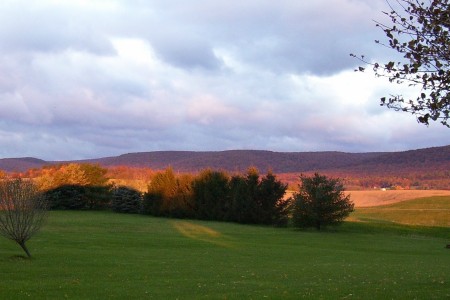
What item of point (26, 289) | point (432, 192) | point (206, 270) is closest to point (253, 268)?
point (206, 270)

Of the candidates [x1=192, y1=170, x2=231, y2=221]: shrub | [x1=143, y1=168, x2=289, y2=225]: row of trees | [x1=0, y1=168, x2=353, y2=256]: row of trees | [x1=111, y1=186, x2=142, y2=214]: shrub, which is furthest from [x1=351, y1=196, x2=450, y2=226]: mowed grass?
[x1=111, y1=186, x2=142, y2=214]: shrub

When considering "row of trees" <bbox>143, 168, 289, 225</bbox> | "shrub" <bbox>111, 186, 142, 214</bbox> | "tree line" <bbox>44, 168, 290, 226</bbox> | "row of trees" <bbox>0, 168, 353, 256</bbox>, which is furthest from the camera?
"shrub" <bbox>111, 186, 142, 214</bbox>

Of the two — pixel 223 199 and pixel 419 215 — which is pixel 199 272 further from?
pixel 419 215

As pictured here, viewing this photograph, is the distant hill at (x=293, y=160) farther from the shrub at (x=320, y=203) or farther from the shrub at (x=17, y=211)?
the shrub at (x=17, y=211)

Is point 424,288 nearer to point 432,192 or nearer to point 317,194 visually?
point 317,194

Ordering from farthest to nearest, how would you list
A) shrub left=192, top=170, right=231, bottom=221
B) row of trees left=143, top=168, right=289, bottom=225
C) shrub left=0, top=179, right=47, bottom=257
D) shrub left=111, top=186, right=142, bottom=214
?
shrub left=111, top=186, right=142, bottom=214 → shrub left=192, top=170, right=231, bottom=221 → row of trees left=143, top=168, right=289, bottom=225 → shrub left=0, top=179, right=47, bottom=257

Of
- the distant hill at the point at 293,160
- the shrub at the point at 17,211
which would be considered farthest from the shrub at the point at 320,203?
the distant hill at the point at 293,160

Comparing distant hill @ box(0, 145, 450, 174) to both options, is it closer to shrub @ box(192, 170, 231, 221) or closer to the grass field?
shrub @ box(192, 170, 231, 221)

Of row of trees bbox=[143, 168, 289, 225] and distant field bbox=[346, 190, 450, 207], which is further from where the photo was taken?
distant field bbox=[346, 190, 450, 207]

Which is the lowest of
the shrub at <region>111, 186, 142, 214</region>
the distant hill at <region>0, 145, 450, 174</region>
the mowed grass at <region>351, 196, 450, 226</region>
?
the mowed grass at <region>351, 196, 450, 226</region>

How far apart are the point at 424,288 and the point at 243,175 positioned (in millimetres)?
47397

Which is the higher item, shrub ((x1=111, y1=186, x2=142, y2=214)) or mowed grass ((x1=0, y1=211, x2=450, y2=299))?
shrub ((x1=111, y1=186, x2=142, y2=214))

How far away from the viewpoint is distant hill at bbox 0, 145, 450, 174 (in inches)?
5197

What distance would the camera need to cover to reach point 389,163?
460 feet
